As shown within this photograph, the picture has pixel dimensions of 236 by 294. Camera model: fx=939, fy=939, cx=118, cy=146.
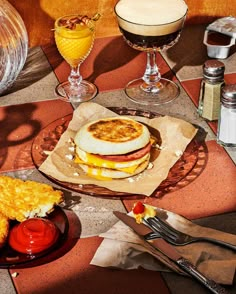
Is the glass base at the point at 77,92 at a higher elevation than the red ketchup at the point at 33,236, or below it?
below

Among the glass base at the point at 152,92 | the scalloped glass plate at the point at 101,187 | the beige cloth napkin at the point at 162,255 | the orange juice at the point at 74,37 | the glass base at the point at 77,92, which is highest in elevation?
the orange juice at the point at 74,37

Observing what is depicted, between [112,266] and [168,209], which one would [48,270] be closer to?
[112,266]

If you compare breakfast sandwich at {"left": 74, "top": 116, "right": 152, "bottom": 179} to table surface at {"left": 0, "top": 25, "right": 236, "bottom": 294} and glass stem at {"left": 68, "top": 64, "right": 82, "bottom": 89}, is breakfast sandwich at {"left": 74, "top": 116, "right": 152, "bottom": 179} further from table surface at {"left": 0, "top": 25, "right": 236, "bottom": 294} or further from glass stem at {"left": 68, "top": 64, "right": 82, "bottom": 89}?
glass stem at {"left": 68, "top": 64, "right": 82, "bottom": 89}

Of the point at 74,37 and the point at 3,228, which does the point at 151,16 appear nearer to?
the point at 74,37

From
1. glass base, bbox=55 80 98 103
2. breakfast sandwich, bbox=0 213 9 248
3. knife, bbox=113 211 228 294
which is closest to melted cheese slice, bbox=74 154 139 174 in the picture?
knife, bbox=113 211 228 294

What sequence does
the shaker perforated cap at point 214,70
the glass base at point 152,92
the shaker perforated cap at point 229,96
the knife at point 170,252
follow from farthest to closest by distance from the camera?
1. the glass base at point 152,92
2. the shaker perforated cap at point 214,70
3. the shaker perforated cap at point 229,96
4. the knife at point 170,252

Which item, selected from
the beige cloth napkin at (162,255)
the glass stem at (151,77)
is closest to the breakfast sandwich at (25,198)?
the beige cloth napkin at (162,255)

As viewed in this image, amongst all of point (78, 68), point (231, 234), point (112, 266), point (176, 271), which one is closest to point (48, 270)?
point (112, 266)

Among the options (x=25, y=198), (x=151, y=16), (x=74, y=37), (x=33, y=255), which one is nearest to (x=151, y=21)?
(x=151, y=16)

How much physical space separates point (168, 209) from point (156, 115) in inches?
12.4

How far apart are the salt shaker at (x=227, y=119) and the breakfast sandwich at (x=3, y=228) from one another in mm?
512

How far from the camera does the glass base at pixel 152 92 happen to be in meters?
2.08

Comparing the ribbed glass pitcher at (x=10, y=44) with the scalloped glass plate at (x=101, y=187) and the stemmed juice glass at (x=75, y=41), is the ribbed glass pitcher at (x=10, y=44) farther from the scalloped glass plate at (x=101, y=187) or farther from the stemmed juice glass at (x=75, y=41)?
the scalloped glass plate at (x=101, y=187)

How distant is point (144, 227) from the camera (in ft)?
5.32
